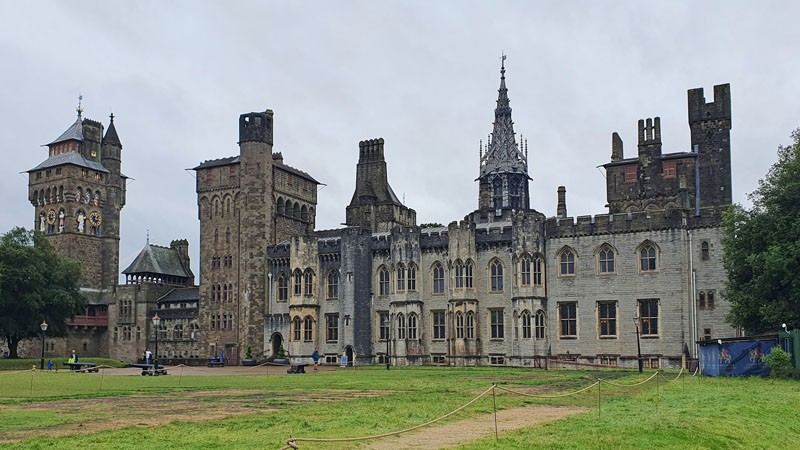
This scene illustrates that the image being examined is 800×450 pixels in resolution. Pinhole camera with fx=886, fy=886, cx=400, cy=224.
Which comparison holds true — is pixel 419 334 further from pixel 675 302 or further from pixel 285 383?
pixel 285 383

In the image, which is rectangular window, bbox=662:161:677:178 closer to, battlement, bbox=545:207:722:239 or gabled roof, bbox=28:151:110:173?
battlement, bbox=545:207:722:239

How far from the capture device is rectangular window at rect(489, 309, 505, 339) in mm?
63469

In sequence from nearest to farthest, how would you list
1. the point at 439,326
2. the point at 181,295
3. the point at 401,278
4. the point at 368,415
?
1. the point at 368,415
2. the point at 439,326
3. the point at 401,278
4. the point at 181,295

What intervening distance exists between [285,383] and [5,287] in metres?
36.2

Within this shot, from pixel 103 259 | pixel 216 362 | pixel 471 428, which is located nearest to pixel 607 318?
pixel 216 362

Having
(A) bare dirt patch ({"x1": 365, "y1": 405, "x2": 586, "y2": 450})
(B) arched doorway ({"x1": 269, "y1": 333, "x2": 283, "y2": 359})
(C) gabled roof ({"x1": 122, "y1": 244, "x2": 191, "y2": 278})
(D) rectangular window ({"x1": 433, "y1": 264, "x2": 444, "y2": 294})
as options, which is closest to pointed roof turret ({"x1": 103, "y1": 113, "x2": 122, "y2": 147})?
(C) gabled roof ({"x1": 122, "y1": 244, "x2": 191, "y2": 278})

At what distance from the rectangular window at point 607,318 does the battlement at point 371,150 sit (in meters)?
27.3

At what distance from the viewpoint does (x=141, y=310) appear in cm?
8225

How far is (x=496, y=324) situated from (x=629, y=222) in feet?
39.2

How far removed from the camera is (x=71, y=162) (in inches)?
3634

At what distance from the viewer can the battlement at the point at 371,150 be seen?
79.6 m

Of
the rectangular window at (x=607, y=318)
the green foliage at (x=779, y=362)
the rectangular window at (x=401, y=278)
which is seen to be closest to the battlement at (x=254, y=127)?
the rectangular window at (x=401, y=278)

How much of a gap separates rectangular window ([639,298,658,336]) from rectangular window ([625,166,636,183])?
1667 centimetres

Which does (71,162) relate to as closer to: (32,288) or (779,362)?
(32,288)
